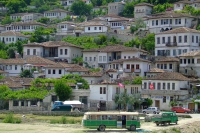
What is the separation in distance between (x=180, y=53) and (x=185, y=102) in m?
17.2

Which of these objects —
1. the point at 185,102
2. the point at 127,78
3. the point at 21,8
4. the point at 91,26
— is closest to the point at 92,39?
the point at 91,26

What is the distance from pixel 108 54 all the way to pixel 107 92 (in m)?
17.3

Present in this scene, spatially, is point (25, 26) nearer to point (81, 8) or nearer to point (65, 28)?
point (65, 28)

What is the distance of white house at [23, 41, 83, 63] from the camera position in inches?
3880

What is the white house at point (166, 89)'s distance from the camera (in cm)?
7531

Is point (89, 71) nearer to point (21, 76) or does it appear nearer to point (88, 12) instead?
point (21, 76)

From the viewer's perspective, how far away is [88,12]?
144250 mm

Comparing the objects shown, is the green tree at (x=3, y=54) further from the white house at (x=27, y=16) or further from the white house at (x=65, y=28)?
the white house at (x=27, y=16)

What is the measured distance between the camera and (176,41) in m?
89.7

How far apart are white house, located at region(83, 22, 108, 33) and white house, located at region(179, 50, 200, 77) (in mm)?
27386

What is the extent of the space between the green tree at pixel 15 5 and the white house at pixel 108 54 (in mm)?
65140

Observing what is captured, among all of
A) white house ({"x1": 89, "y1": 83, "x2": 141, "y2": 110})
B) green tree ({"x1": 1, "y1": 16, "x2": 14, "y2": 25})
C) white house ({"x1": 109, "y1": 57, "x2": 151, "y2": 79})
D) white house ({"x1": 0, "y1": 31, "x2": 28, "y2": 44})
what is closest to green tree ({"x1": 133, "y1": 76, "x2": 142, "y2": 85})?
white house ({"x1": 89, "y1": 83, "x2": 141, "y2": 110})

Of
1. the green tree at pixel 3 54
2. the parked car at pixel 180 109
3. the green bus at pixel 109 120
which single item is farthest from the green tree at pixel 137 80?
the green tree at pixel 3 54

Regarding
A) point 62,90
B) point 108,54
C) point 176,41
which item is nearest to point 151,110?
point 62,90
